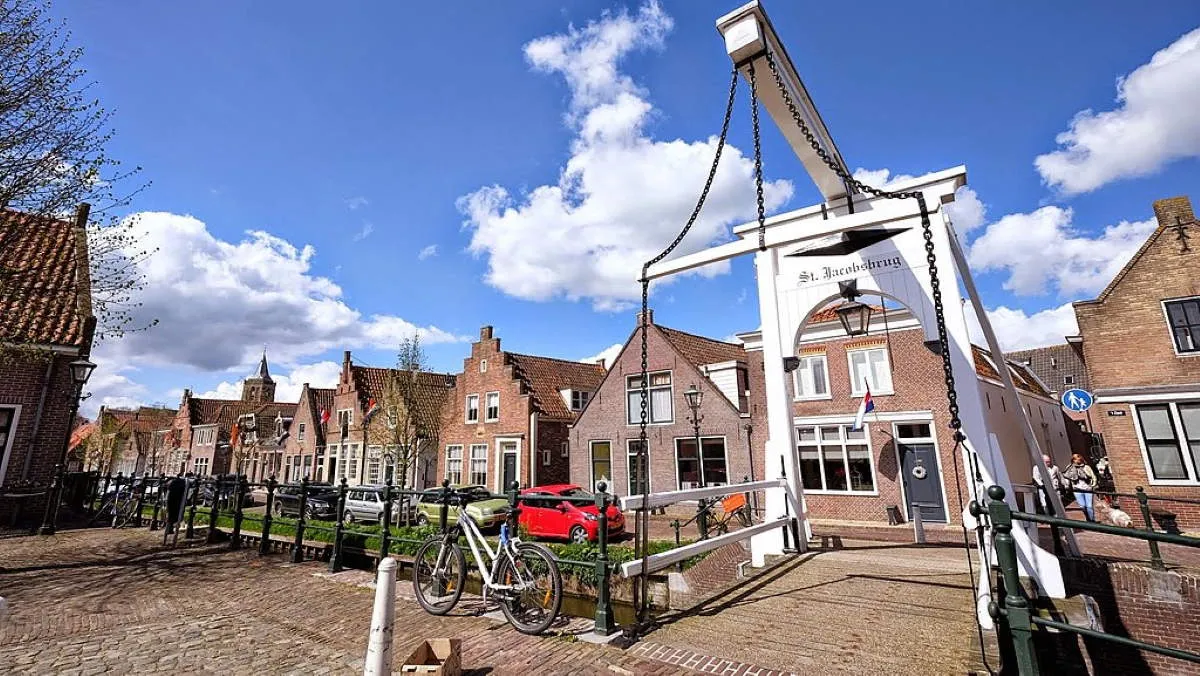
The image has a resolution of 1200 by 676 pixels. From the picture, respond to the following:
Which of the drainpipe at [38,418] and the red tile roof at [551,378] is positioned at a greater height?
the red tile roof at [551,378]

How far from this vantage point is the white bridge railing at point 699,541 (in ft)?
15.8

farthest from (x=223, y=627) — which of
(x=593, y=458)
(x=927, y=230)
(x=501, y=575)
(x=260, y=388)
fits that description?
(x=260, y=388)

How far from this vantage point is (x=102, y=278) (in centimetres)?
941

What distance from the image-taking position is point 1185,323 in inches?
516

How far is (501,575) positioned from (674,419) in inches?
594

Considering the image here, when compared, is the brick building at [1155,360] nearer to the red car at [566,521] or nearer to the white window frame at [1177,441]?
the white window frame at [1177,441]

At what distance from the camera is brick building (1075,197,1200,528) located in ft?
41.4

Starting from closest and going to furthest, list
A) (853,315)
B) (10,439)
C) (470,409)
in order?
(853,315) → (10,439) → (470,409)

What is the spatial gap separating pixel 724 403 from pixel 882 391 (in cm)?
513

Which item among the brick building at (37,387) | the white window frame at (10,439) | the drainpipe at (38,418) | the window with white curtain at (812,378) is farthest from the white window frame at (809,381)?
the white window frame at (10,439)

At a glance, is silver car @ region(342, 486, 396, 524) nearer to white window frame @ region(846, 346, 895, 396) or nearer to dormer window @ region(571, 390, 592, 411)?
dormer window @ region(571, 390, 592, 411)

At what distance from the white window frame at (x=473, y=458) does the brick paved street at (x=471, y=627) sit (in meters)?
17.7

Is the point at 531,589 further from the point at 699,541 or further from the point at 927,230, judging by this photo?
the point at 927,230

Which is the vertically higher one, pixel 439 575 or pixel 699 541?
pixel 699 541
